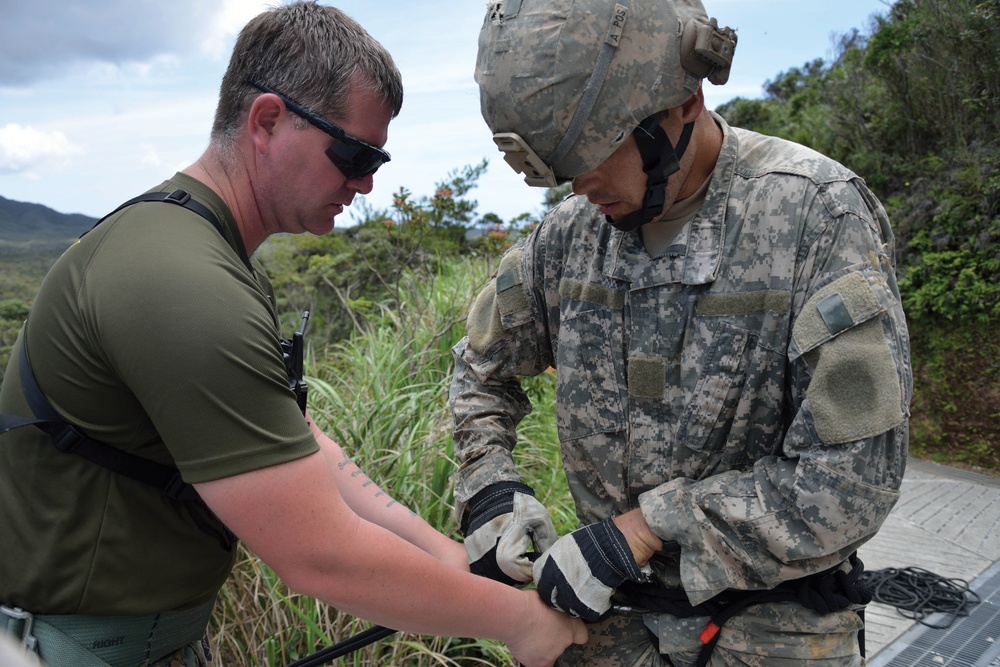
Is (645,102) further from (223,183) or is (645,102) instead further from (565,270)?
(223,183)

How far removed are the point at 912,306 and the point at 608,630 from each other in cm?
570

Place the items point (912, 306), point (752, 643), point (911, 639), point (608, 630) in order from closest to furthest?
point (752, 643) < point (608, 630) < point (911, 639) < point (912, 306)

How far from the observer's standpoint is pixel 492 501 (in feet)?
6.49

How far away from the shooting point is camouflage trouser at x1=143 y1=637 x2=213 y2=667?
→ 5.59ft

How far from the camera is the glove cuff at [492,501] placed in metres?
1.95

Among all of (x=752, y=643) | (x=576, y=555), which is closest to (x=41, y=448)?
(x=576, y=555)

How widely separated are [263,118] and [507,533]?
1.13 meters

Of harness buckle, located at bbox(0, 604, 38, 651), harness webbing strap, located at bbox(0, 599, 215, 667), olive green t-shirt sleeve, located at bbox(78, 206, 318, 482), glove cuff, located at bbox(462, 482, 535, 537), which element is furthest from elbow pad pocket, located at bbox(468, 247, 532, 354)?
harness buckle, located at bbox(0, 604, 38, 651)

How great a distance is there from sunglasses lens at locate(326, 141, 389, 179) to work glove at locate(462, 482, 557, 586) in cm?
87

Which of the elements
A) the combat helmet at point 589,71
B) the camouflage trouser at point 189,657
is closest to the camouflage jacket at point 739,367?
the combat helmet at point 589,71

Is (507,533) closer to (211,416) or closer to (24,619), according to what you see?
(211,416)

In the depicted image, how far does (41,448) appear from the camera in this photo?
4.82 ft

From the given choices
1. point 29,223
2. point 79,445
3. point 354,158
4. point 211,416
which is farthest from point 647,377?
point 29,223

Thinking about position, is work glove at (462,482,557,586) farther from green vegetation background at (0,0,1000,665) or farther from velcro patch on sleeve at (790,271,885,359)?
green vegetation background at (0,0,1000,665)
